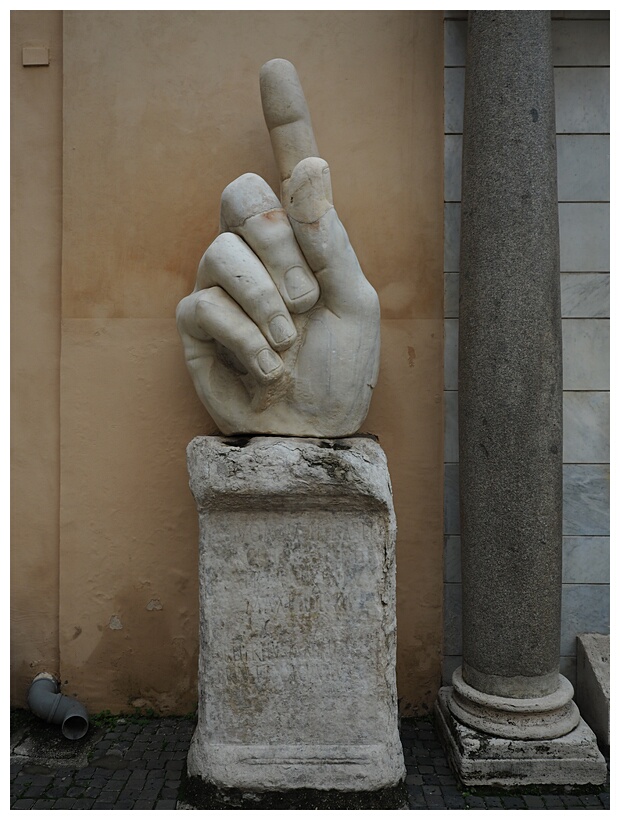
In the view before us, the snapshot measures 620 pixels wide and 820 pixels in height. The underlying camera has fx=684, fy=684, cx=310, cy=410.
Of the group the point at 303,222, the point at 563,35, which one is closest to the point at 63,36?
the point at 303,222

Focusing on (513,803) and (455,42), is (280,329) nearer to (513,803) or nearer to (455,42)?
(455,42)

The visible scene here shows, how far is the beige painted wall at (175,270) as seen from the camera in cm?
307

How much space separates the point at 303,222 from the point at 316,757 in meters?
1.89

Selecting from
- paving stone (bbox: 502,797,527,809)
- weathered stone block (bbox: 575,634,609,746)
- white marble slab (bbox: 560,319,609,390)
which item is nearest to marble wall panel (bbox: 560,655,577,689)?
weathered stone block (bbox: 575,634,609,746)

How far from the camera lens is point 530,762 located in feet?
8.30

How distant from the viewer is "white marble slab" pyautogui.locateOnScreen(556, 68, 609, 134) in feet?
9.85

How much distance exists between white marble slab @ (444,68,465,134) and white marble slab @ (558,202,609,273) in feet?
1.92

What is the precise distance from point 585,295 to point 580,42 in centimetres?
111

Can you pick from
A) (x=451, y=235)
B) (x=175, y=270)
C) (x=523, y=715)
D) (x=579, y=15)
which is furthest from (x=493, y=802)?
(x=579, y=15)

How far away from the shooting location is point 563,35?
9.84 ft

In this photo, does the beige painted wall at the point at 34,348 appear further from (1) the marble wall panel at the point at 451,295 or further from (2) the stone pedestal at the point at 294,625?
(1) the marble wall panel at the point at 451,295

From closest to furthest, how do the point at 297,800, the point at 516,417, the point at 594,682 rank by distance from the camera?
the point at 297,800
the point at 516,417
the point at 594,682

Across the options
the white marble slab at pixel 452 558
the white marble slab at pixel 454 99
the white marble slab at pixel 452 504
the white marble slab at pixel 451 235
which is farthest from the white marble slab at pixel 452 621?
the white marble slab at pixel 454 99

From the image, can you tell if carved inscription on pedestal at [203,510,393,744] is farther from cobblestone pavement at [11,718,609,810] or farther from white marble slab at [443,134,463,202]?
white marble slab at [443,134,463,202]
